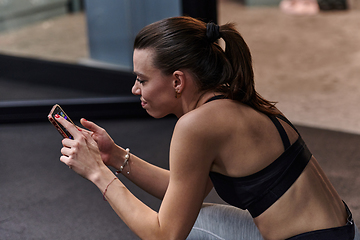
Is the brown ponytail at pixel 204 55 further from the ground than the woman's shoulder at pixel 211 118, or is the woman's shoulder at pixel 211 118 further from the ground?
the brown ponytail at pixel 204 55

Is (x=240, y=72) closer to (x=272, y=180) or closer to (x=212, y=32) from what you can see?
(x=212, y=32)

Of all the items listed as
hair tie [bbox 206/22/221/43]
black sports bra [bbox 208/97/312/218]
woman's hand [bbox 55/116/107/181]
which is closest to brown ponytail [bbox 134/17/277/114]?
hair tie [bbox 206/22/221/43]

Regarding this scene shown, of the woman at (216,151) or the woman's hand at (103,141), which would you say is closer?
the woman at (216,151)

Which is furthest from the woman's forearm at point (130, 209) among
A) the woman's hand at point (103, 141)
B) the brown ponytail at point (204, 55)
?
the brown ponytail at point (204, 55)

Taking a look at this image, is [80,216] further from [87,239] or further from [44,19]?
[44,19]

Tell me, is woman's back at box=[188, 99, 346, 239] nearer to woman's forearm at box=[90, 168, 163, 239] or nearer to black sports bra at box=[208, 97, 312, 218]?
black sports bra at box=[208, 97, 312, 218]

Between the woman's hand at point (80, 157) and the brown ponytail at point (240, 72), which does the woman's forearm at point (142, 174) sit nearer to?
the woman's hand at point (80, 157)

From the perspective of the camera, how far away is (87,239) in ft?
6.23

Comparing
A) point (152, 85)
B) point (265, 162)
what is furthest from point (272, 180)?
point (152, 85)

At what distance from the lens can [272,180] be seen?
3.34 feet

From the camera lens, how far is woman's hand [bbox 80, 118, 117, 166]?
4.20 ft

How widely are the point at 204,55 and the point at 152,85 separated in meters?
0.15

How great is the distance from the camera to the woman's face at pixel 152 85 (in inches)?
43.3

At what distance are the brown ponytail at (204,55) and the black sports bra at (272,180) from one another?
0.37 feet
